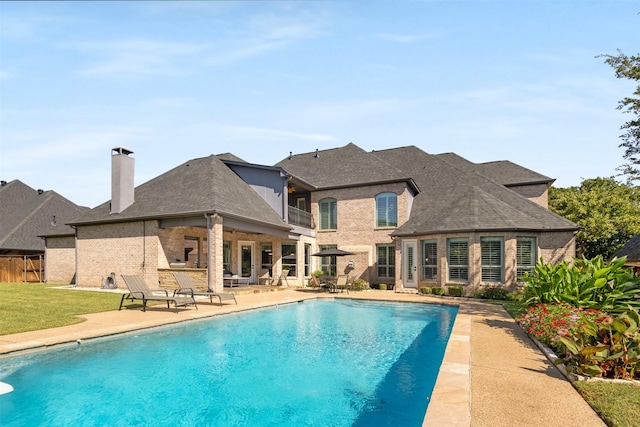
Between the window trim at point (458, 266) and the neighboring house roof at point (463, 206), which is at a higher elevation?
the neighboring house roof at point (463, 206)

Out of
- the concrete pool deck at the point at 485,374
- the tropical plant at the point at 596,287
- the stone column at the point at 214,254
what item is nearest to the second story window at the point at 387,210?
the stone column at the point at 214,254

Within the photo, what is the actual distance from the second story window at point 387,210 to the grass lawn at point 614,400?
1793cm

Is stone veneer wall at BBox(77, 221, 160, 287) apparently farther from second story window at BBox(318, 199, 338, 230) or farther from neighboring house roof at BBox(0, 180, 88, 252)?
second story window at BBox(318, 199, 338, 230)

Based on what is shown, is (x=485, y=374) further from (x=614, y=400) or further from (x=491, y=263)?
(x=491, y=263)

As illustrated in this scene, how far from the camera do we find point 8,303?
13273 millimetres

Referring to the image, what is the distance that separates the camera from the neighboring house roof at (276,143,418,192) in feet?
78.0

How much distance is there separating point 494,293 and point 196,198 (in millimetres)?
14843

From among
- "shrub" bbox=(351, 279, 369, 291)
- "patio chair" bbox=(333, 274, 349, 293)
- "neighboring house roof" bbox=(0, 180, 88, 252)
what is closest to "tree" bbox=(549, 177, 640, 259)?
"shrub" bbox=(351, 279, 369, 291)

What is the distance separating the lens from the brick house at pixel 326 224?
59.8 ft

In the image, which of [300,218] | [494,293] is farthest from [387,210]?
[494,293]

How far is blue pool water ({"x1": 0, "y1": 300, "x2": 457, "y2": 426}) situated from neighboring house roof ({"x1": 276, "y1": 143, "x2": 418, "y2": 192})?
45.9 ft

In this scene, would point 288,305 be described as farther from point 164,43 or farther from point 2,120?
point 2,120

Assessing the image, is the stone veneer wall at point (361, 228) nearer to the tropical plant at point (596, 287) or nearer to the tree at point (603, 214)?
the tropical plant at point (596, 287)

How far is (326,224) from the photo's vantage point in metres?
25.3
